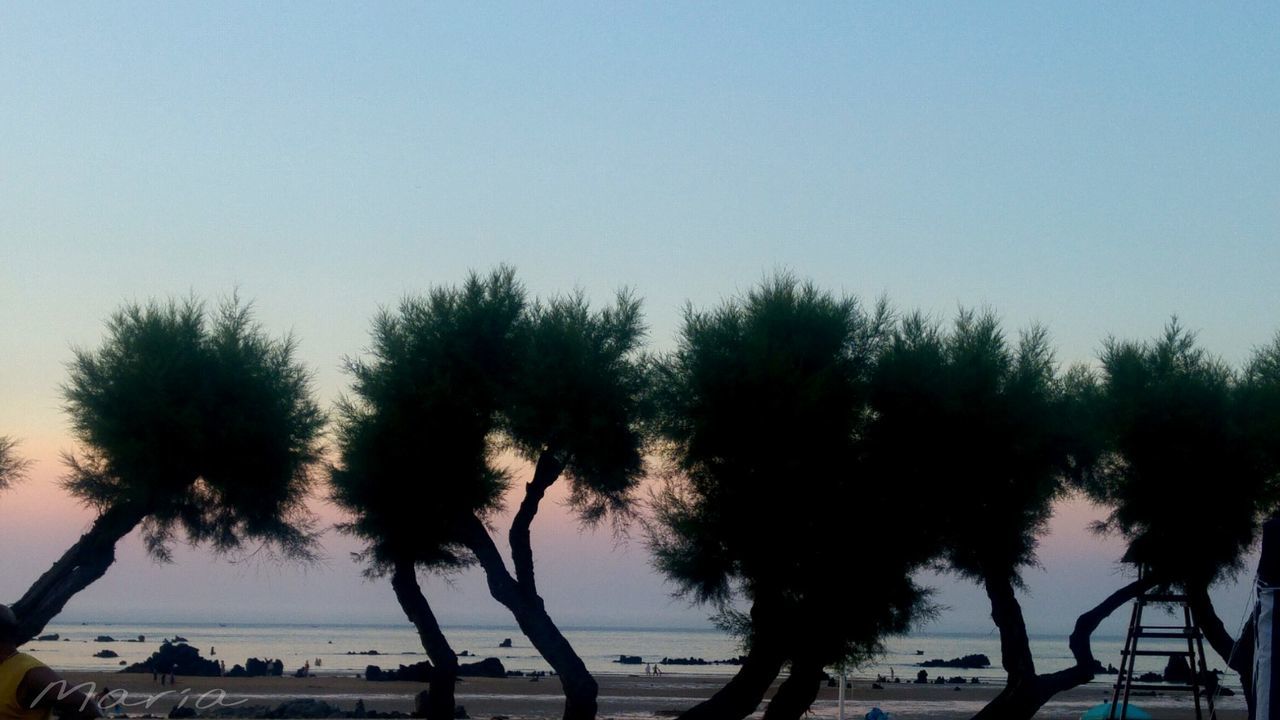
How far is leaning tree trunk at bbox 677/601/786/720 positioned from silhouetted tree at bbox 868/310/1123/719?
4.16 m

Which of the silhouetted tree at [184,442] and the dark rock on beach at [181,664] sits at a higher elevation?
the silhouetted tree at [184,442]

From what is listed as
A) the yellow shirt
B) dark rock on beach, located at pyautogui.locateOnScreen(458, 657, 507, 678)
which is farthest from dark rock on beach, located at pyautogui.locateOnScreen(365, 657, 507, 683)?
the yellow shirt

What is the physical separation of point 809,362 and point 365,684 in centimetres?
4077

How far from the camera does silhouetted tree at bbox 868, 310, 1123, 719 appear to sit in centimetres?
2652

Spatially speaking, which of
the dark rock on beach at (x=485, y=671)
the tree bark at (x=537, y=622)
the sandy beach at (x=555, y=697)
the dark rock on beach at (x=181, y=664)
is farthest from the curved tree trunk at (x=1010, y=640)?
the dark rock on beach at (x=181, y=664)

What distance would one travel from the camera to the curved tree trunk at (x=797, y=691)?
25.4 meters

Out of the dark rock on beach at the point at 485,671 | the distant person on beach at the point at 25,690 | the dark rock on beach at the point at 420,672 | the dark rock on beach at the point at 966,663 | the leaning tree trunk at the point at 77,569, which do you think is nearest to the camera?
the distant person on beach at the point at 25,690

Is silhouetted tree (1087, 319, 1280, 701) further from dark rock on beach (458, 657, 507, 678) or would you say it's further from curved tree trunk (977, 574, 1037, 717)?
dark rock on beach (458, 657, 507, 678)

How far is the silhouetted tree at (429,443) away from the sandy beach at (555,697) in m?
10.3

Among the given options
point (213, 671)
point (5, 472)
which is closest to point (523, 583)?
point (5, 472)

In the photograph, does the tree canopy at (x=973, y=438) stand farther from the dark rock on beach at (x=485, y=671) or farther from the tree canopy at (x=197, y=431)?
the dark rock on beach at (x=485, y=671)

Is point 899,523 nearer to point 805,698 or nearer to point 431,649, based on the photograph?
point 805,698

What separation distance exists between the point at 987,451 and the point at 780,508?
5.07 meters

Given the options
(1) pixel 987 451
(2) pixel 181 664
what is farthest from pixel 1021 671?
(2) pixel 181 664
